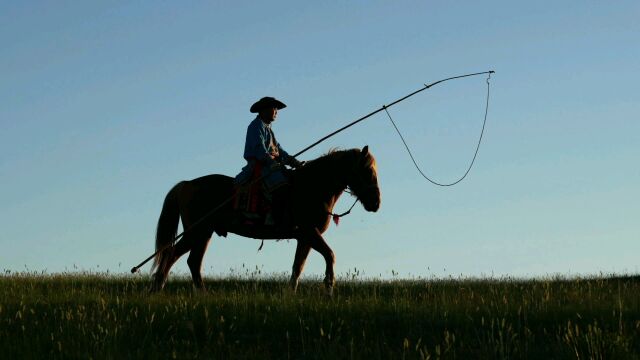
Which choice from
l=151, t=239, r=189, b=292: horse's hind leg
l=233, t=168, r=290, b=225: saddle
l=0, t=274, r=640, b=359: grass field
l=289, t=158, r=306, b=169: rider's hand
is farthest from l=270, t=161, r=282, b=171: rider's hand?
l=0, t=274, r=640, b=359: grass field

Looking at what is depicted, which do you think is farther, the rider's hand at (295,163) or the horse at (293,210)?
the rider's hand at (295,163)

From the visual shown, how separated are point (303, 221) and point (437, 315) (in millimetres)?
4332

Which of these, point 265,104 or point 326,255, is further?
point 265,104

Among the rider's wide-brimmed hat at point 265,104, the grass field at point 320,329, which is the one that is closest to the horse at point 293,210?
the rider's wide-brimmed hat at point 265,104

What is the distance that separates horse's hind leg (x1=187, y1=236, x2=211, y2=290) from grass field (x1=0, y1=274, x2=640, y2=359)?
7.51ft

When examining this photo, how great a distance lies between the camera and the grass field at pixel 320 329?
24.5 ft

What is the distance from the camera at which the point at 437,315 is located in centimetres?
919

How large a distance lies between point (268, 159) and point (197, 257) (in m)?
1.91

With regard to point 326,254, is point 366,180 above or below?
above

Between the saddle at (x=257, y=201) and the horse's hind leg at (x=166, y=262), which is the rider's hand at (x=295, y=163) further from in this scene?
the horse's hind leg at (x=166, y=262)

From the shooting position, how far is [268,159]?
1311cm

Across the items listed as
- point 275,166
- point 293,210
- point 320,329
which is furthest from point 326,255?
point 320,329

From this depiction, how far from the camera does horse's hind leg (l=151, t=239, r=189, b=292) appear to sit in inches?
532

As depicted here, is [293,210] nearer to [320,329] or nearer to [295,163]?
[295,163]
